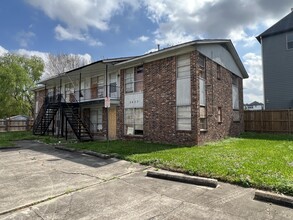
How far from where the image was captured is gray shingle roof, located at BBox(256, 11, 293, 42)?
1988 centimetres

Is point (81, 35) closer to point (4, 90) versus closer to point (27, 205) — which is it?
point (4, 90)

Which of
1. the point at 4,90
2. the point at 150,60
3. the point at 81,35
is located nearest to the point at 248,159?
the point at 150,60

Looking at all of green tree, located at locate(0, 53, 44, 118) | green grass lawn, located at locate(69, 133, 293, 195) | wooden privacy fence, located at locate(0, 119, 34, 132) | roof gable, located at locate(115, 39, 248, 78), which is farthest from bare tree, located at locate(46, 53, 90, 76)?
green grass lawn, located at locate(69, 133, 293, 195)

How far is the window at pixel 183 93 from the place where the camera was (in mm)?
11992

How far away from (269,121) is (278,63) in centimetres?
592

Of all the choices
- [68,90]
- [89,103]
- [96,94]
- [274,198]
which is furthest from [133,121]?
[274,198]

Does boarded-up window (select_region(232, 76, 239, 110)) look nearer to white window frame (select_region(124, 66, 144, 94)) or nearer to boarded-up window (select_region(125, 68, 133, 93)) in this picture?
white window frame (select_region(124, 66, 144, 94))

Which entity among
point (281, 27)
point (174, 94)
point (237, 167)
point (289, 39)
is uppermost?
point (281, 27)

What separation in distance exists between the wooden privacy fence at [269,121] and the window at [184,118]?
963cm

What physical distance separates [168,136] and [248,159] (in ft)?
16.9

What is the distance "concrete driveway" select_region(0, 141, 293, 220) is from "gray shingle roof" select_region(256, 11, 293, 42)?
19551mm

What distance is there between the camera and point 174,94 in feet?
41.0

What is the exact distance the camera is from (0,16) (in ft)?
43.5

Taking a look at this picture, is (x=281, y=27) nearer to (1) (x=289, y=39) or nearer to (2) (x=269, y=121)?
(1) (x=289, y=39)
